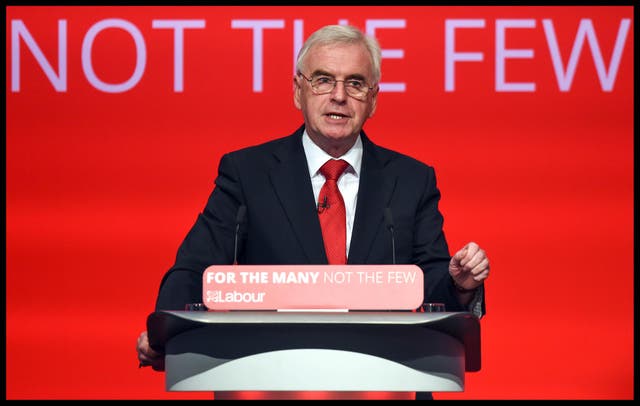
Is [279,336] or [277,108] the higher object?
[277,108]

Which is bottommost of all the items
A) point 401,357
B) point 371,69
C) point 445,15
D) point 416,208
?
point 401,357

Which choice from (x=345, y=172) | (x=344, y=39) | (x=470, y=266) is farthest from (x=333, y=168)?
(x=470, y=266)

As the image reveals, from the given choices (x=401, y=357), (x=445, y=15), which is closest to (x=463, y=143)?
(x=445, y=15)

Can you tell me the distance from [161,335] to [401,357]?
16.3 inches

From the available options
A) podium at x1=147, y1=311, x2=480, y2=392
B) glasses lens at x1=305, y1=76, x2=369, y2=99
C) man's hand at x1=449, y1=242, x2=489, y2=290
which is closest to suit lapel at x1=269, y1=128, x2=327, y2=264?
glasses lens at x1=305, y1=76, x2=369, y2=99

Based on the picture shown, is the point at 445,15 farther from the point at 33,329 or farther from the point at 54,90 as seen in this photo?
the point at 33,329

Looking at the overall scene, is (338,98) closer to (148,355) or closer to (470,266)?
(470,266)

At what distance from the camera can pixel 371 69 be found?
2.39m

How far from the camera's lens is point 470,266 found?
1.91m

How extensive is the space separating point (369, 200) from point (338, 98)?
0.25 meters

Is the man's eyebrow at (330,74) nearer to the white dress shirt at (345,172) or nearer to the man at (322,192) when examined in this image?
the man at (322,192)

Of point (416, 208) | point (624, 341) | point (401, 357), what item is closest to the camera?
point (401, 357)

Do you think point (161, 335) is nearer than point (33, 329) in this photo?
Yes

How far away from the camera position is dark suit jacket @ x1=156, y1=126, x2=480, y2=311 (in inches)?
87.7
